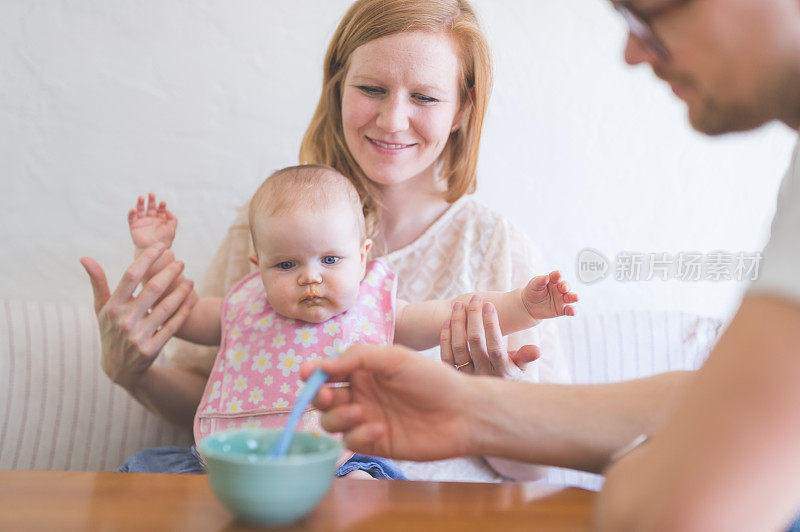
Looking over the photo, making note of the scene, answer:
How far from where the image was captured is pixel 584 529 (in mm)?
761

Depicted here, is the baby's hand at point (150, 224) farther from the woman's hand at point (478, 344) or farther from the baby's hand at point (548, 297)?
the baby's hand at point (548, 297)

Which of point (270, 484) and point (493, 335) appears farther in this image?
point (493, 335)

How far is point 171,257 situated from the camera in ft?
5.24

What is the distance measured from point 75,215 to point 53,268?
16 centimetres

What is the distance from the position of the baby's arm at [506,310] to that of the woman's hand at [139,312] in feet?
1.53

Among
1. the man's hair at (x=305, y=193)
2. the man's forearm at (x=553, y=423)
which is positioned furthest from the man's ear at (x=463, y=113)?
the man's forearm at (x=553, y=423)

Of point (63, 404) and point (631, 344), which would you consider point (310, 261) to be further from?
point (631, 344)

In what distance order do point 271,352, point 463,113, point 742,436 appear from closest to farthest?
point 742,436 < point 271,352 < point 463,113

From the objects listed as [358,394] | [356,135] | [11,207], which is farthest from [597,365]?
[11,207]

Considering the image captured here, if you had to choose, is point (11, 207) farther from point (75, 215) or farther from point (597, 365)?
point (597, 365)

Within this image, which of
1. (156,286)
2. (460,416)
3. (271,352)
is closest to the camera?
(460,416)

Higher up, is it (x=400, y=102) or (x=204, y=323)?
(x=400, y=102)

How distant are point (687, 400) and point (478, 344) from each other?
2.30 feet

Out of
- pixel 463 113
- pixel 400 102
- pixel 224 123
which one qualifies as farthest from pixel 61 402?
pixel 463 113
